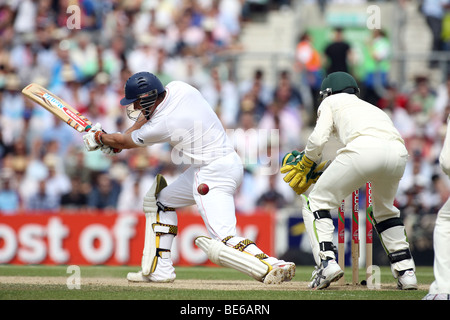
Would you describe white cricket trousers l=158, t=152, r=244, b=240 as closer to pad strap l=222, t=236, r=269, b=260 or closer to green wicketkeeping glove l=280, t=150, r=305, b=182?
pad strap l=222, t=236, r=269, b=260

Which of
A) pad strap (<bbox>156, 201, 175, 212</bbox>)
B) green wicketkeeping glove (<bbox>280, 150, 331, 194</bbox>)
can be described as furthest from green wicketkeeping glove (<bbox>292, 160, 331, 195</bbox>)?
pad strap (<bbox>156, 201, 175, 212</bbox>)

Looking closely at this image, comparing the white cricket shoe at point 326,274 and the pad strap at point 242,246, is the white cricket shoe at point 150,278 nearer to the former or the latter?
the pad strap at point 242,246

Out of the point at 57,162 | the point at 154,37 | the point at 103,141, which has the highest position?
the point at 154,37

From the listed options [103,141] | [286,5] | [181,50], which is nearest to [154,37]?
[181,50]

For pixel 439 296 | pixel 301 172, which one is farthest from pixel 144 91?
pixel 439 296

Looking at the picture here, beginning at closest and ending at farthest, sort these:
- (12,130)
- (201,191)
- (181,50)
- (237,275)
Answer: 1. (201,191)
2. (237,275)
3. (12,130)
4. (181,50)

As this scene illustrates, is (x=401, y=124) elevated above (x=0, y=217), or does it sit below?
above
